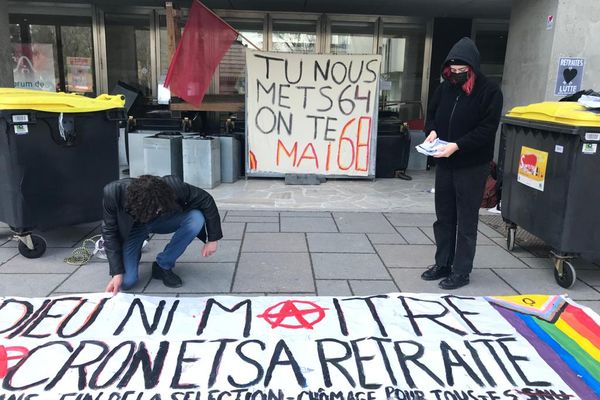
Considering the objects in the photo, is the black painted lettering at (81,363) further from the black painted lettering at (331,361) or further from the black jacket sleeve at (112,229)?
the black painted lettering at (331,361)

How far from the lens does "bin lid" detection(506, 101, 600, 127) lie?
3448 mm

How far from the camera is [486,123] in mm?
3271

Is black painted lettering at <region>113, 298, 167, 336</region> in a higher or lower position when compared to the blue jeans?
lower

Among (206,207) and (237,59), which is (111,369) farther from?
(237,59)

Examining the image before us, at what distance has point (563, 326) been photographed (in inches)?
123

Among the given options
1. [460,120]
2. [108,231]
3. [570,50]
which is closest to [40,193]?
[108,231]

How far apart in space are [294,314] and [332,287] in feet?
1.93

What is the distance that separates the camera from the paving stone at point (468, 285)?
3.66m

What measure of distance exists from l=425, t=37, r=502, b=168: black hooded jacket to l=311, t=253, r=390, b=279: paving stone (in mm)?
1085

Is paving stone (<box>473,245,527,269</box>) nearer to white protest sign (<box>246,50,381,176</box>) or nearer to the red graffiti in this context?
white protest sign (<box>246,50,381,176</box>)

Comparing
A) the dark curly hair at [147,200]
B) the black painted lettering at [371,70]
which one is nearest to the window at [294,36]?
the black painted lettering at [371,70]

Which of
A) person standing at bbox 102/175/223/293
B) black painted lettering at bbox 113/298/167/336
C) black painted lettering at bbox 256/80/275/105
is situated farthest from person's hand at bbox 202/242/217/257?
black painted lettering at bbox 256/80/275/105

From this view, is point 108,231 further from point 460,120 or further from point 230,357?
point 460,120

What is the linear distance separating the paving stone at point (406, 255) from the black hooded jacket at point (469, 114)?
1.08 metres
